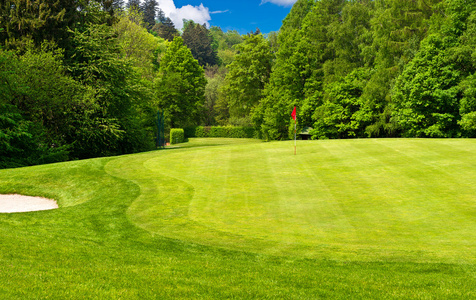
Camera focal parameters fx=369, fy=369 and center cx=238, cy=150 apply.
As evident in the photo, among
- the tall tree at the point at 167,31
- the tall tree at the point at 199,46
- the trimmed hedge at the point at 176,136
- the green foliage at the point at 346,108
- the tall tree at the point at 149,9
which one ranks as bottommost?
the trimmed hedge at the point at 176,136

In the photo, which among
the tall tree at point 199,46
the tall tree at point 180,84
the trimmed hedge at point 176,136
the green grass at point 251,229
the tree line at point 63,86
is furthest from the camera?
the tall tree at point 199,46

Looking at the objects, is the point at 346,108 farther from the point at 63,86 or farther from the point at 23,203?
the point at 23,203

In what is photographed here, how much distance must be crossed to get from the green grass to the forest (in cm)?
1109

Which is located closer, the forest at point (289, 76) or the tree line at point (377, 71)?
the forest at point (289, 76)

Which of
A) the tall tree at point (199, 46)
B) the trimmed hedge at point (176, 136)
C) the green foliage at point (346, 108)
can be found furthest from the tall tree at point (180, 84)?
the tall tree at point (199, 46)

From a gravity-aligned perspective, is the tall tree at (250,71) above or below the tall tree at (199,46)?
below

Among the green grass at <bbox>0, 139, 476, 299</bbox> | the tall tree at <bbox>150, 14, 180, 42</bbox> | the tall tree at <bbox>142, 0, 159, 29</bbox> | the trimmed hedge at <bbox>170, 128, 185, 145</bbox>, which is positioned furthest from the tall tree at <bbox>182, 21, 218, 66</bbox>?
the green grass at <bbox>0, 139, 476, 299</bbox>

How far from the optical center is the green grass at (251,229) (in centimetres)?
571

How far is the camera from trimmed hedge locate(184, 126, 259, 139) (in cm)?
7900

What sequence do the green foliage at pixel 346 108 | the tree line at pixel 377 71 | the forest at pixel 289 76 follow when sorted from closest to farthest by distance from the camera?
the forest at pixel 289 76 < the tree line at pixel 377 71 < the green foliage at pixel 346 108

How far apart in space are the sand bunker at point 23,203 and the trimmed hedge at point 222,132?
63.7m

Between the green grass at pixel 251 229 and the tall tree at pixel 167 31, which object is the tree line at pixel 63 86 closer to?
the green grass at pixel 251 229

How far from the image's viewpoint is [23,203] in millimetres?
14945

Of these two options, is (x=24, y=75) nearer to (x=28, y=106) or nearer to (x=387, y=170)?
(x=28, y=106)
